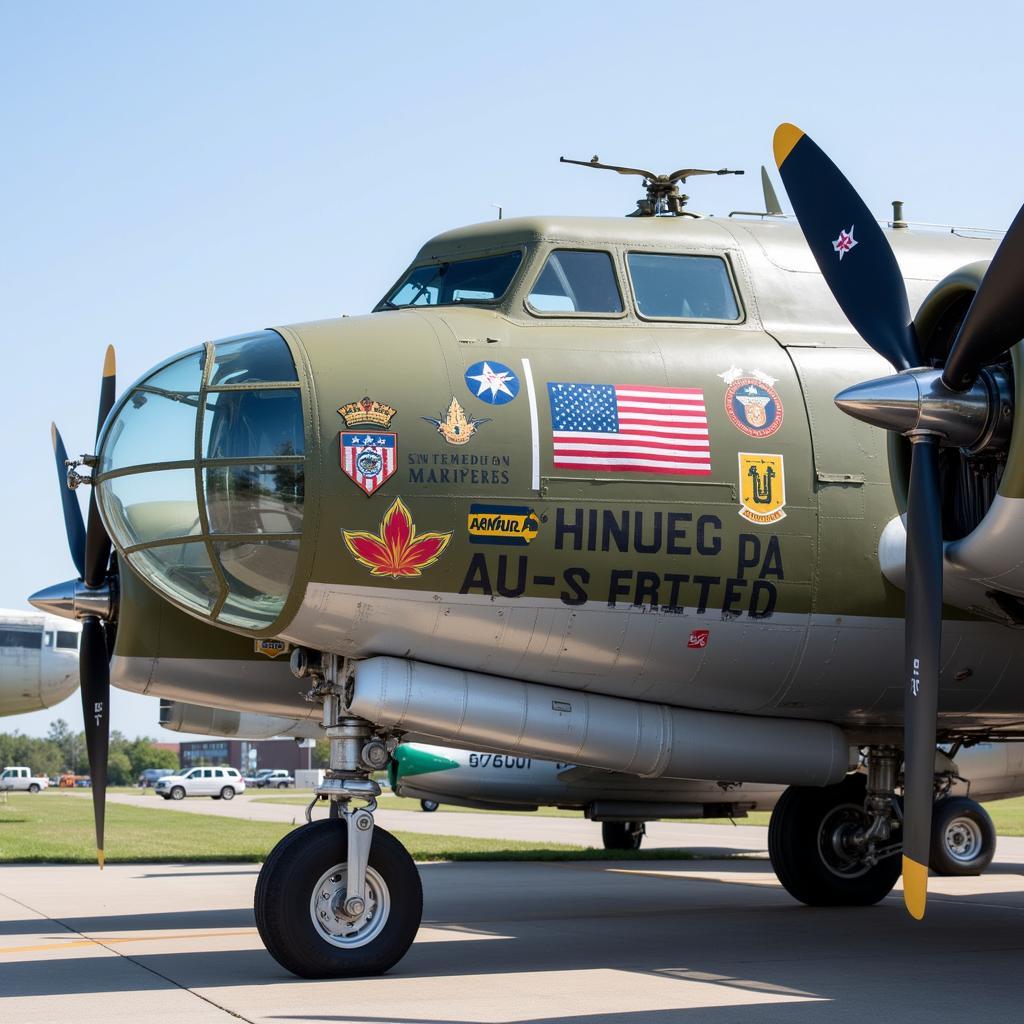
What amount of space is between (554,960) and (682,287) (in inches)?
212

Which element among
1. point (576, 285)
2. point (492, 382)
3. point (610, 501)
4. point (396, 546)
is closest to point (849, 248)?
point (576, 285)

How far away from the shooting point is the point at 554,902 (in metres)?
16.2

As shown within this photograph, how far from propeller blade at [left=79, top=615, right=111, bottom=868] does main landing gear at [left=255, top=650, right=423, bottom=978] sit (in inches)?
173

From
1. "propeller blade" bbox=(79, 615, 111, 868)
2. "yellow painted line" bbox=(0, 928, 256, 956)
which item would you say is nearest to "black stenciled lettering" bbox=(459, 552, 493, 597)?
"yellow painted line" bbox=(0, 928, 256, 956)

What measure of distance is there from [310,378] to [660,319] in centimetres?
294

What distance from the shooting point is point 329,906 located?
9.48m

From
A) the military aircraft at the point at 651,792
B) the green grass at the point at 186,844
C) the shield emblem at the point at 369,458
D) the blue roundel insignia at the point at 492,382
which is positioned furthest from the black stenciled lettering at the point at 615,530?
the green grass at the point at 186,844

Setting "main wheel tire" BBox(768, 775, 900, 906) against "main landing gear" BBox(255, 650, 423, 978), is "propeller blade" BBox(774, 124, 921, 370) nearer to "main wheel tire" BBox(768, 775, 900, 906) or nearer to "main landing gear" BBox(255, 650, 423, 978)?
"main landing gear" BBox(255, 650, 423, 978)

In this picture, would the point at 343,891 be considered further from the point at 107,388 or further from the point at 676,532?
the point at 107,388

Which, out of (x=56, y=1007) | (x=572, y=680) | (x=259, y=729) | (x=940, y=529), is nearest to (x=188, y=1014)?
(x=56, y=1007)

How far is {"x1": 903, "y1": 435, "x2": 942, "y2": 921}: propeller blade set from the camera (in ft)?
27.6

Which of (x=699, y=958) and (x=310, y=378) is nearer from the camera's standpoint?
(x=310, y=378)

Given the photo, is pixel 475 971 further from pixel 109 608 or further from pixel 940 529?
pixel 109 608

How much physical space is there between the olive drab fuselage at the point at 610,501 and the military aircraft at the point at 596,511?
0.02 metres
